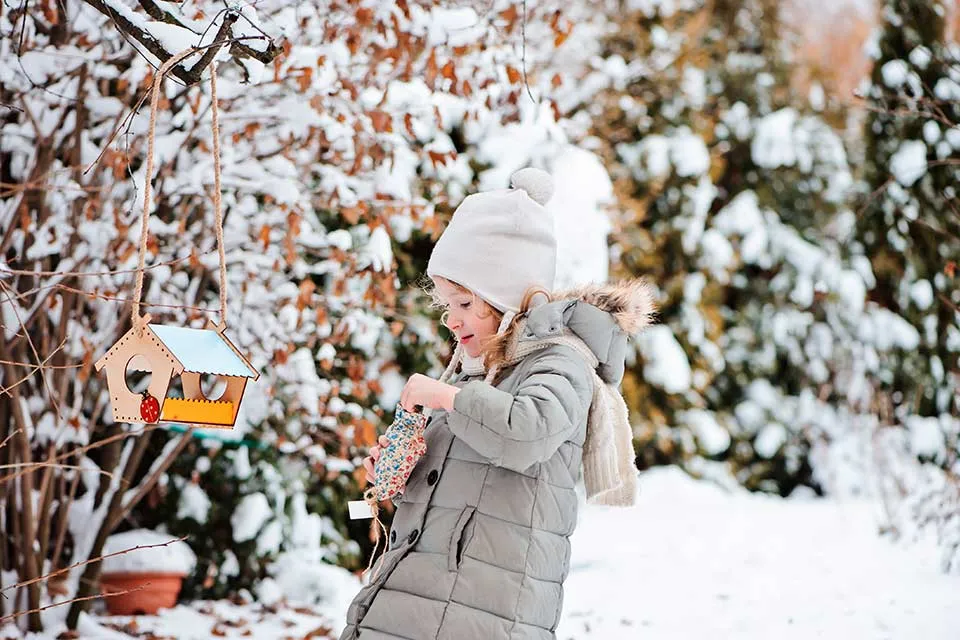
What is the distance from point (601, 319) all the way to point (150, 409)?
94 cm

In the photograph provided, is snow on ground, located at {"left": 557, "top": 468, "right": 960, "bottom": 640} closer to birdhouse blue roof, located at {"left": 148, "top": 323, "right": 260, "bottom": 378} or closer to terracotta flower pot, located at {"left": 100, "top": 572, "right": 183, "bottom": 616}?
terracotta flower pot, located at {"left": 100, "top": 572, "right": 183, "bottom": 616}

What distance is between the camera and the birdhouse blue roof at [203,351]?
204 cm

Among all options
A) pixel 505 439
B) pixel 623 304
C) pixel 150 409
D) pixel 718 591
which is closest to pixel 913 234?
pixel 718 591

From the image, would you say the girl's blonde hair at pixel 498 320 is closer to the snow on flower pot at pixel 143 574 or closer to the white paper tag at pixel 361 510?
the white paper tag at pixel 361 510

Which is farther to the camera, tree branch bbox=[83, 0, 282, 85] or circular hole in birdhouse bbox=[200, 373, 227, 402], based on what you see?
circular hole in birdhouse bbox=[200, 373, 227, 402]

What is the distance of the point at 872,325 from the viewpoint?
26.2 feet

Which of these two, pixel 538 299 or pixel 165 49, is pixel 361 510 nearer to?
pixel 538 299

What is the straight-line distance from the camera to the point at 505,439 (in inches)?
80.0

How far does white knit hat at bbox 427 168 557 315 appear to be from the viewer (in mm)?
2355

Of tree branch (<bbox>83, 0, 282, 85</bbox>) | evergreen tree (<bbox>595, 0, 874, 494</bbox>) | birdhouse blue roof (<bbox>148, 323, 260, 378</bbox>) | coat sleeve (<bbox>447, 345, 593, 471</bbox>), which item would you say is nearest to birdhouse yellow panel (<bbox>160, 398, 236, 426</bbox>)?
birdhouse blue roof (<bbox>148, 323, 260, 378</bbox>)

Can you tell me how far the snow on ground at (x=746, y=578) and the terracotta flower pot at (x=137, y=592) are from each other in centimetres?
169

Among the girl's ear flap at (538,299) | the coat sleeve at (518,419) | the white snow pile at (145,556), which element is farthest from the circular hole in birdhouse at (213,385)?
the coat sleeve at (518,419)

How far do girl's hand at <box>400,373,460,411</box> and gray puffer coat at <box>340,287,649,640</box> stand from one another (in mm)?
32

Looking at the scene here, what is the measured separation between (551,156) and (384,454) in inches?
146
